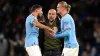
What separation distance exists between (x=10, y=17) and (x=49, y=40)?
25.3ft

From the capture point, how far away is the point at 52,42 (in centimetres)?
930

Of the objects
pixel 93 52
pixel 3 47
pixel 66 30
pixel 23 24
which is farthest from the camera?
pixel 23 24

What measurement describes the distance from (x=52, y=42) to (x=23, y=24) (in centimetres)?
707

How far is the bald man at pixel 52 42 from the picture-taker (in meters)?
9.30

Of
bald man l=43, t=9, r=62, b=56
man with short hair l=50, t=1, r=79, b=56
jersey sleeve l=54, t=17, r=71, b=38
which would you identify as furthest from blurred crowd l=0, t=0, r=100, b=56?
jersey sleeve l=54, t=17, r=71, b=38

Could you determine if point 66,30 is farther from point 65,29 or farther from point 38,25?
point 38,25

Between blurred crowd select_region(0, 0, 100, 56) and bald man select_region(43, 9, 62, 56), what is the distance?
→ 4.81 m

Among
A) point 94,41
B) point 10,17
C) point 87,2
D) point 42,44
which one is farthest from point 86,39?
point 42,44

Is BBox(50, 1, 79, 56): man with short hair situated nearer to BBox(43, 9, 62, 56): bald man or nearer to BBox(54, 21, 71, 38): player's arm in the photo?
BBox(54, 21, 71, 38): player's arm

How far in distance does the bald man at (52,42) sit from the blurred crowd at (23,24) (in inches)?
189

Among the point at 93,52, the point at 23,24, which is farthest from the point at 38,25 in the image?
the point at 23,24

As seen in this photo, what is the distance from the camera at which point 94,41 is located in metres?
15.5

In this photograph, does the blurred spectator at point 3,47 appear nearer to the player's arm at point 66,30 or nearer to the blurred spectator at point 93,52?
the blurred spectator at point 93,52

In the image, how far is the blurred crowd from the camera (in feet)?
48.4
